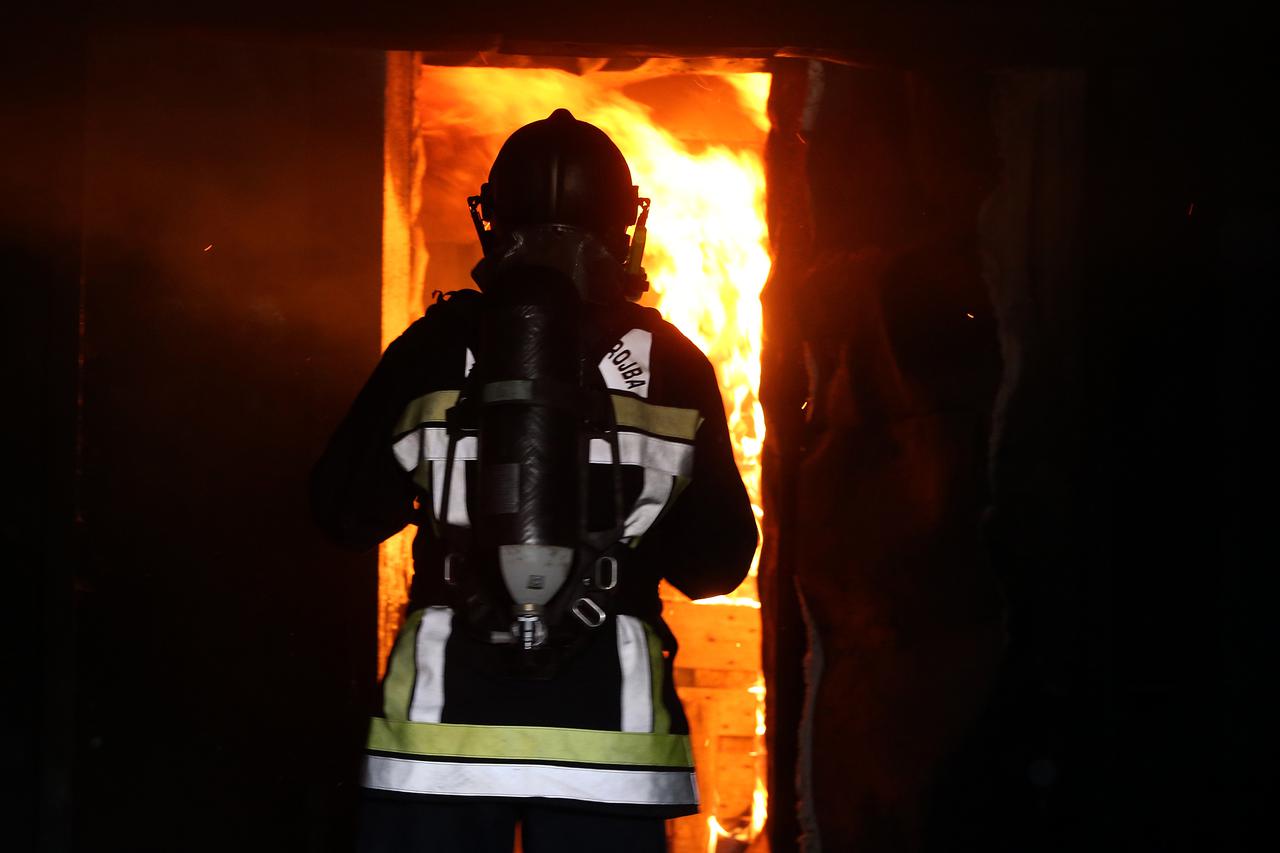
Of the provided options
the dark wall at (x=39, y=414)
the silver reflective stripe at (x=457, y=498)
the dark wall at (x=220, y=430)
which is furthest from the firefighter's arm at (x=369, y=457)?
the dark wall at (x=39, y=414)

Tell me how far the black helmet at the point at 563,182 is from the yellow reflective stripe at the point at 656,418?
1.46 ft

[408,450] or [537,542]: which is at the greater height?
[408,450]

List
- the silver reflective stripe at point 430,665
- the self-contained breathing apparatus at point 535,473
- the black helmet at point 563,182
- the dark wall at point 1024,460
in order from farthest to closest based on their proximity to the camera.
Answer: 1. the dark wall at point 1024,460
2. the black helmet at point 563,182
3. the silver reflective stripe at point 430,665
4. the self-contained breathing apparatus at point 535,473

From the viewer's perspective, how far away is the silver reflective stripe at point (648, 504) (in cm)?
219

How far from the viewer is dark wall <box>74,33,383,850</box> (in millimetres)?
3674

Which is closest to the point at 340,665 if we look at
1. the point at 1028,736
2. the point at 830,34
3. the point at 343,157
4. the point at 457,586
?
the point at 343,157

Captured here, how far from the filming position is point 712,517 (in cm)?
227

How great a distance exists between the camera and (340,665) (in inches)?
152

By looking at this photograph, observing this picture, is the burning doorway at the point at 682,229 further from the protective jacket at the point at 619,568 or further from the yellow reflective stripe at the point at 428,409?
the yellow reflective stripe at the point at 428,409

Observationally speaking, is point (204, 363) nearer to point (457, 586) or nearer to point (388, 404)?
point (388, 404)

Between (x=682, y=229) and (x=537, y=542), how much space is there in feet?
7.46

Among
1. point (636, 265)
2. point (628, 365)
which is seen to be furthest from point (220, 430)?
point (628, 365)

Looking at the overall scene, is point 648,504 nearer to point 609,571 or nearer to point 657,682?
point 609,571

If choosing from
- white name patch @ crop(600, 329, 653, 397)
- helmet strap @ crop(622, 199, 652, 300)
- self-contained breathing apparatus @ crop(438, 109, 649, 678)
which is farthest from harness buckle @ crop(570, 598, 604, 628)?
helmet strap @ crop(622, 199, 652, 300)
